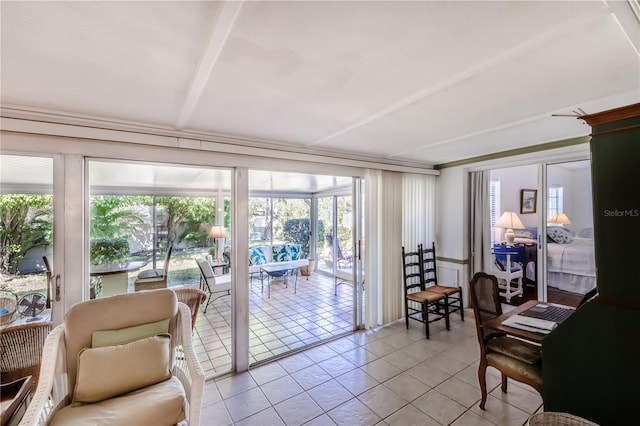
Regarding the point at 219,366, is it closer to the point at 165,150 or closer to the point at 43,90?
the point at 165,150

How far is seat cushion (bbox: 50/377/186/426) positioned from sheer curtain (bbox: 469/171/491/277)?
13.6ft

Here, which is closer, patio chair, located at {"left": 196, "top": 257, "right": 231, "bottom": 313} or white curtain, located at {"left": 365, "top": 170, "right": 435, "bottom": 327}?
patio chair, located at {"left": 196, "top": 257, "right": 231, "bottom": 313}

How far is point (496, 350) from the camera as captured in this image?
216 cm

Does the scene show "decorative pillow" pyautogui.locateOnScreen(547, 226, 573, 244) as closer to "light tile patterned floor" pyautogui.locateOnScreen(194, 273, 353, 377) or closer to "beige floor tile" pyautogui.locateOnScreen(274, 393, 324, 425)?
"light tile patterned floor" pyautogui.locateOnScreen(194, 273, 353, 377)

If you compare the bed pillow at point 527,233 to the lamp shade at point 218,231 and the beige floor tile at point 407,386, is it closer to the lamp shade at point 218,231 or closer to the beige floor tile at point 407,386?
the beige floor tile at point 407,386

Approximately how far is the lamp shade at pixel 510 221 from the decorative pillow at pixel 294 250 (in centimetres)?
441

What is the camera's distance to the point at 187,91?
1.75 metres

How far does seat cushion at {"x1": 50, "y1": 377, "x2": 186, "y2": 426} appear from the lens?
1.47 meters

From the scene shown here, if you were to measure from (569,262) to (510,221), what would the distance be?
95 centimetres

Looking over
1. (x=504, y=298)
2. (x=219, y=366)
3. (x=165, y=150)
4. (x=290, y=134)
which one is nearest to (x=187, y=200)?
(x=165, y=150)

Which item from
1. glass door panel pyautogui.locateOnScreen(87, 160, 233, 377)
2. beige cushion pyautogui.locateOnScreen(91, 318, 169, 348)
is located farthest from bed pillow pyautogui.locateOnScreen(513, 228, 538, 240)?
beige cushion pyautogui.locateOnScreen(91, 318, 169, 348)

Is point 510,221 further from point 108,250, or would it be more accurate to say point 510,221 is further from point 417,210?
point 108,250

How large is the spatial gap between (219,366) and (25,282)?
1.74 metres

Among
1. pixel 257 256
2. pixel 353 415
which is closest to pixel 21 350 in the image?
pixel 353 415
